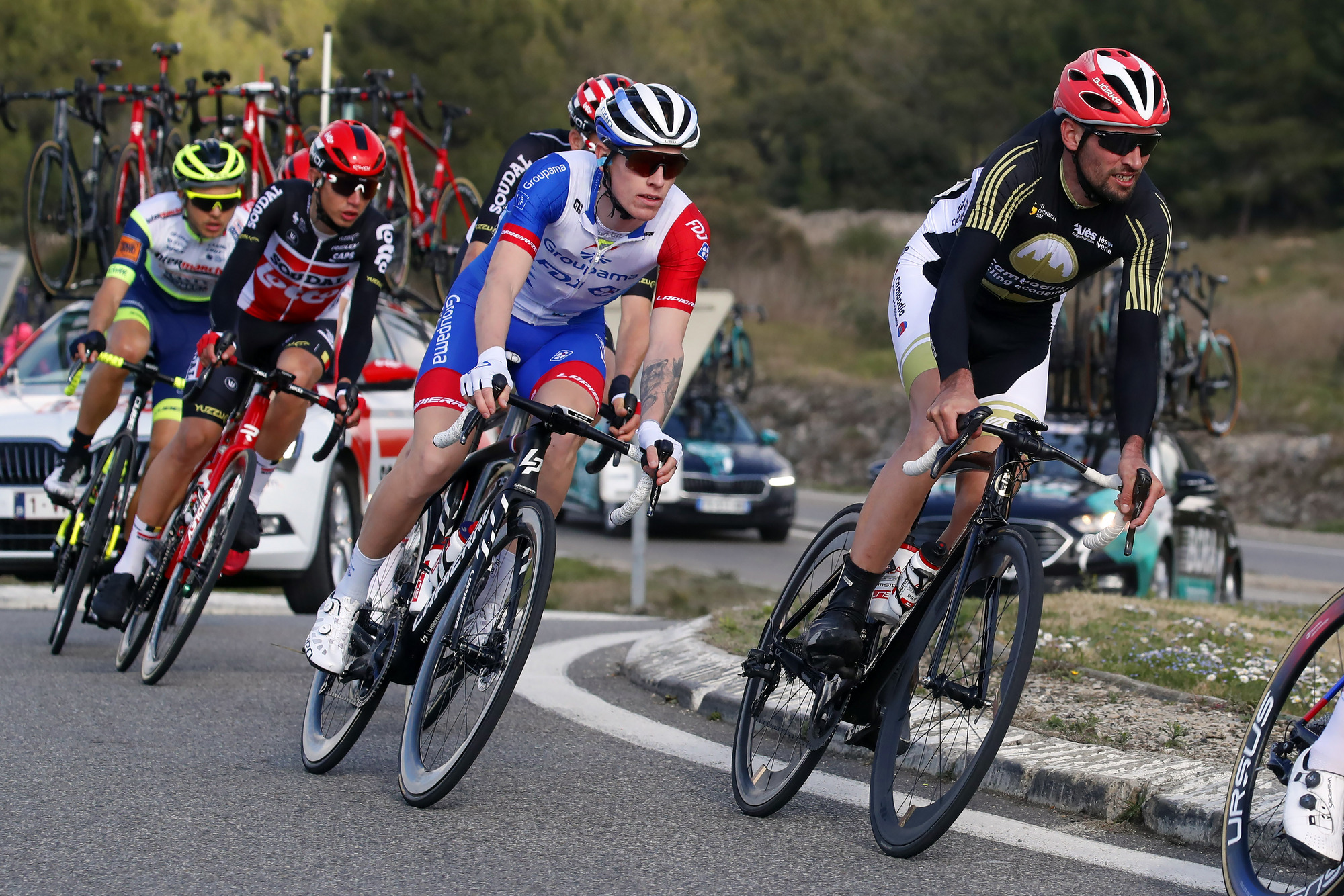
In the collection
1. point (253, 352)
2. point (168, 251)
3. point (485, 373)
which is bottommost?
point (253, 352)

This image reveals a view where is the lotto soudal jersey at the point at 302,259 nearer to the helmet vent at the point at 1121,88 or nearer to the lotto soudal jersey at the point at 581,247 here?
the lotto soudal jersey at the point at 581,247

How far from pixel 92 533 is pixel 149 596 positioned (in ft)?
3.08

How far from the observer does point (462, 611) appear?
453cm

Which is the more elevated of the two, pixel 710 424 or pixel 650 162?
pixel 650 162

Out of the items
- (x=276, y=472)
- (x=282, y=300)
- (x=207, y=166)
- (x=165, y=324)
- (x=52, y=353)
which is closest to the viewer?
(x=282, y=300)

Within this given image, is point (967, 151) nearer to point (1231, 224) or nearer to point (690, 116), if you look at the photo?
point (1231, 224)

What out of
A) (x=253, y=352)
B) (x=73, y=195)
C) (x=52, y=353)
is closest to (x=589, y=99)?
(x=253, y=352)

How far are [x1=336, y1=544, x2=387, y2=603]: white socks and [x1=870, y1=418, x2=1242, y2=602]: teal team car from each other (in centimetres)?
687

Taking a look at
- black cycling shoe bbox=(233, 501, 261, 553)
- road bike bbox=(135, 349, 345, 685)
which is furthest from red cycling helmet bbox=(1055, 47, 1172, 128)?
black cycling shoe bbox=(233, 501, 261, 553)

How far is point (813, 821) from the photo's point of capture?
457cm

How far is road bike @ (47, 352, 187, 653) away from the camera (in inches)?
→ 297

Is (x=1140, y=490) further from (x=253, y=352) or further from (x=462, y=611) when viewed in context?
(x=253, y=352)

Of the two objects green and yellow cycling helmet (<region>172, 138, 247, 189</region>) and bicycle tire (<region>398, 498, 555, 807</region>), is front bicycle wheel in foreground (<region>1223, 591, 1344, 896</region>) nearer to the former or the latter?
bicycle tire (<region>398, 498, 555, 807</region>)

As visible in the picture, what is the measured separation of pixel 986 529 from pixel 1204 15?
2075 inches
